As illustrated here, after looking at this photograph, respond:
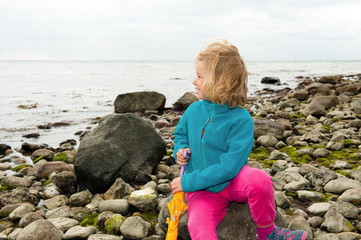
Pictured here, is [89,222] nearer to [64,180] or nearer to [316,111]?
[64,180]

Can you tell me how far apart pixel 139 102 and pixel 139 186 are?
28.7ft

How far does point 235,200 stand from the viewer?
10.0 ft

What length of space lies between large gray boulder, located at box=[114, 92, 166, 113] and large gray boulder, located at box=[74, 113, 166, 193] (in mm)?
7717

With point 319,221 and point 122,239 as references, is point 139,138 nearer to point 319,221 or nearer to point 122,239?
point 122,239

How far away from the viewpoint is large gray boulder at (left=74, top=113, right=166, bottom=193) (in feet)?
17.1

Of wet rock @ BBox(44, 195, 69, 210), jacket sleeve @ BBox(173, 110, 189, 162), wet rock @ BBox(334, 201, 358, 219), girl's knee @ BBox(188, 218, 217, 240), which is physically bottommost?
wet rock @ BBox(44, 195, 69, 210)

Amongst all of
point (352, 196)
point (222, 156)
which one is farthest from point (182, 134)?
point (352, 196)

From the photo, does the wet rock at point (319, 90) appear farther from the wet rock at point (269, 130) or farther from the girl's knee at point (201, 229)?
the girl's knee at point (201, 229)

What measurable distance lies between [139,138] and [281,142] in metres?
3.39

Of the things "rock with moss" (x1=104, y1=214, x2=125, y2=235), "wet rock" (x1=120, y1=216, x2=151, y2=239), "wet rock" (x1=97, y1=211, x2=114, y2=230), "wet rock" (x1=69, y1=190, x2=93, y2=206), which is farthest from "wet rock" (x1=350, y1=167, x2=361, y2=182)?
"wet rock" (x1=69, y1=190, x2=93, y2=206)

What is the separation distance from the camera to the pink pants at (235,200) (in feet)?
9.18

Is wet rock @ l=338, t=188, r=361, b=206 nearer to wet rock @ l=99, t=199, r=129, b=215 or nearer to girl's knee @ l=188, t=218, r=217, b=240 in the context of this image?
girl's knee @ l=188, t=218, r=217, b=240

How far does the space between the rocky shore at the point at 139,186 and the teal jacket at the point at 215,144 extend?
21.0 inches

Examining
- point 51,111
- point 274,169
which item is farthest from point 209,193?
point 51,111
